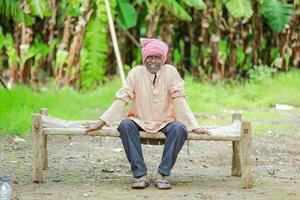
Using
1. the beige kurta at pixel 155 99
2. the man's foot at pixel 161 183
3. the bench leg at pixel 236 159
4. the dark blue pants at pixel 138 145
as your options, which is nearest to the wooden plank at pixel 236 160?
the bench leg at pixel 236 159

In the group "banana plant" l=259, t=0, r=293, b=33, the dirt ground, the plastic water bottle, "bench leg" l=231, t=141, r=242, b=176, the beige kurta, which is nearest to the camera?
the plastic water bottle

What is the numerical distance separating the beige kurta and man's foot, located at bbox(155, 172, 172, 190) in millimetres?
487

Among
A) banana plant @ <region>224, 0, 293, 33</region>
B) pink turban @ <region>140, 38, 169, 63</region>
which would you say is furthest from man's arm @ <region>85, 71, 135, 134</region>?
banana plant @ <region>224, 0, 293, 33</region>

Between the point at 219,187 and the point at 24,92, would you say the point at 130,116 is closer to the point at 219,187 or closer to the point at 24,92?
the point at 219,187

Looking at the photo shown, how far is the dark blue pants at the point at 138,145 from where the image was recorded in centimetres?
670

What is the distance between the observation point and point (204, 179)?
7.32m

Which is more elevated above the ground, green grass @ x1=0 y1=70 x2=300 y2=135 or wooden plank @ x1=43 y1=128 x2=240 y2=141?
green grass @ x1=0 y1=70 x2=300 y2=135

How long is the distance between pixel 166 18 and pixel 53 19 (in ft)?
7.87

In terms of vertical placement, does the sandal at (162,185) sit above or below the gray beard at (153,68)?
below

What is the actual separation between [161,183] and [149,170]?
1.15 meters

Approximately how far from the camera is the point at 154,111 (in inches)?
272

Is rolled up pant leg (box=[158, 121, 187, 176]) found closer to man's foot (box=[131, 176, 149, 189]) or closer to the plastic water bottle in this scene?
man's foot (box=[131, 176, 149, 189])

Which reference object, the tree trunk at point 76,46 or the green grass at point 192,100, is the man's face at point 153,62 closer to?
the green grass at point 192,100

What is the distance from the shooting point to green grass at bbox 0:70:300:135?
36.3 ft
